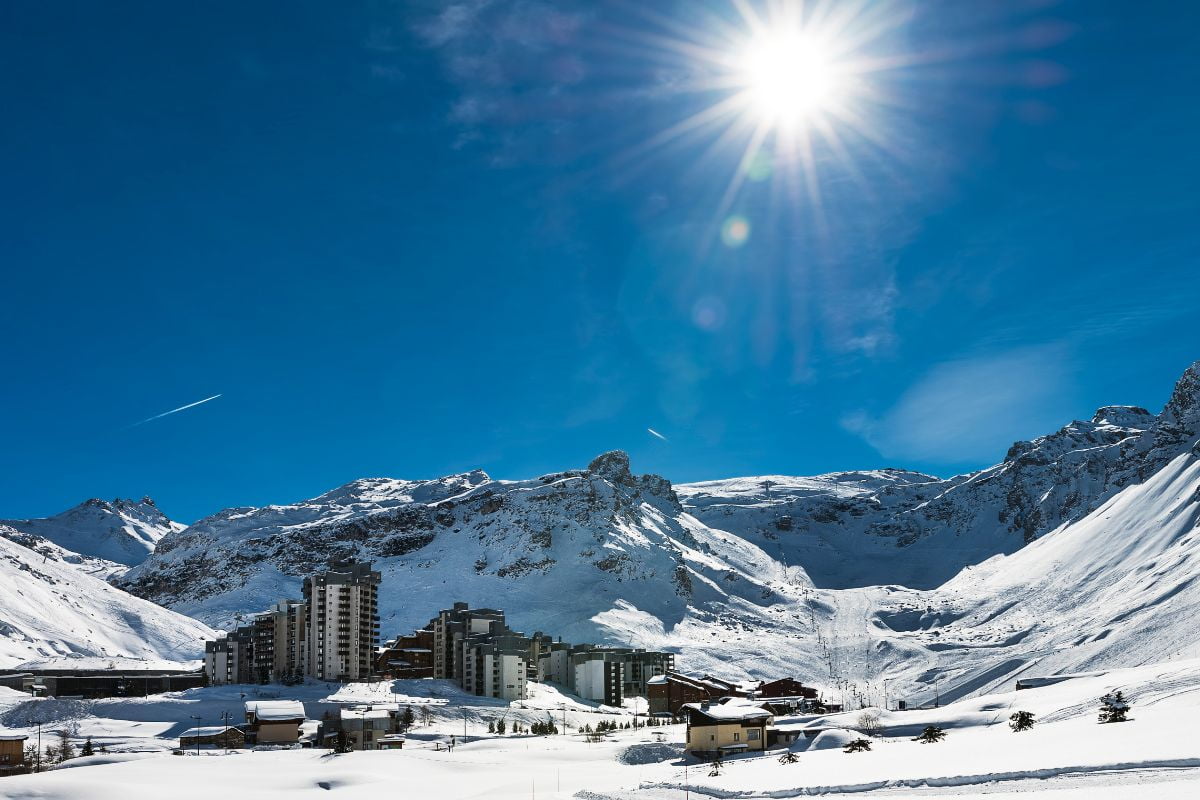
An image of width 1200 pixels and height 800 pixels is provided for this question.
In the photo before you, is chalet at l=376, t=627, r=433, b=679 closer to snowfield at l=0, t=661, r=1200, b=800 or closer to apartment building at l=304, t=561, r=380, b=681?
apartment building at l=304, t=561, r=380, b=681

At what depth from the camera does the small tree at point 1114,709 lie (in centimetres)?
4412

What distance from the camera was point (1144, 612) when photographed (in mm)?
110812

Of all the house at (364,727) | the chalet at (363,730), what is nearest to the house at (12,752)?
the chalet at (363,730)

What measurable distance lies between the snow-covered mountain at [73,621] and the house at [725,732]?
82750mm

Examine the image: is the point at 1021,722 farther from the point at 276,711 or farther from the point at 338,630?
the point at 338,630

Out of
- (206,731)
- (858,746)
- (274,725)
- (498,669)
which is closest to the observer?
(858,746)

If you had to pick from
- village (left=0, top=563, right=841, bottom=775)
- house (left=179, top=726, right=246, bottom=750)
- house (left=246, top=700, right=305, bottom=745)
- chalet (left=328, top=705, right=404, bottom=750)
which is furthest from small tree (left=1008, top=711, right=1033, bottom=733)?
house (left=179, top=726, right=246, bottom=750)

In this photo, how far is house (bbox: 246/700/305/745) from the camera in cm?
6875

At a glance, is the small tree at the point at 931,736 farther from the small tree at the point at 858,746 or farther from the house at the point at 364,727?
the house at the point at 364,727

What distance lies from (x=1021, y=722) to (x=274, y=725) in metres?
49.1

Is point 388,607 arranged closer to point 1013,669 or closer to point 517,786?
point 1013,669

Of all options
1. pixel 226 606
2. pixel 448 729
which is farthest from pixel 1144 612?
pixel 226 606

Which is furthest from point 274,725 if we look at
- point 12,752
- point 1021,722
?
point 1021,722

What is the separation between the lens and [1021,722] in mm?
48781
